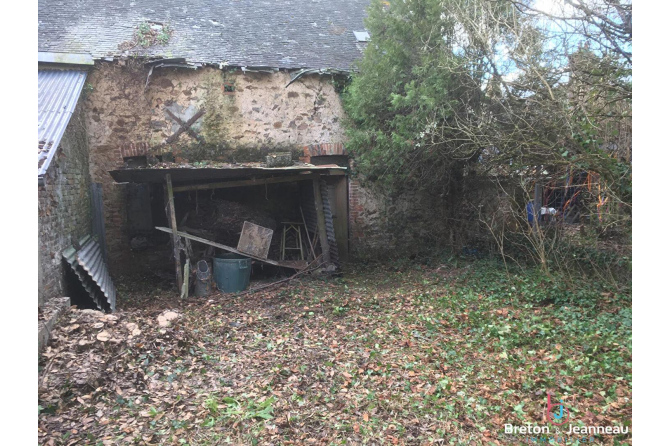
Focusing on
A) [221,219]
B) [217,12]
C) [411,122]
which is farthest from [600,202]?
[217,12]

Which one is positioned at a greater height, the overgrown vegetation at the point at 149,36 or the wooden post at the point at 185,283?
the overgrown vegetation at the point at 149,36

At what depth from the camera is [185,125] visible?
927cm

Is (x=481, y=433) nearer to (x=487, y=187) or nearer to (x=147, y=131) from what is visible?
(x=487, y=187)

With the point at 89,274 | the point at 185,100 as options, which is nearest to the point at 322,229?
the point at 185,100

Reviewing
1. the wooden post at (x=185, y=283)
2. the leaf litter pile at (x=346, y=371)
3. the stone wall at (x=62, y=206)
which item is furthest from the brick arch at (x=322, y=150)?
the stone wall at (x=62, y=206)

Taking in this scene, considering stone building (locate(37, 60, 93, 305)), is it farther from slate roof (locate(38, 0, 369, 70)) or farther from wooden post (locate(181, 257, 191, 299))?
wooden post (locate(181, 257, 191, 299))

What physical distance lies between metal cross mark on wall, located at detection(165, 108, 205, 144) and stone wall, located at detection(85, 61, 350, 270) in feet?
0.13

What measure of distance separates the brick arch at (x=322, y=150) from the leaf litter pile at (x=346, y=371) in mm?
4123

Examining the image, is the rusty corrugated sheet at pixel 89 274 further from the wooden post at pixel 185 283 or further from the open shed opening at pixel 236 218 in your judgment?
the open shed opening at pixel 236 218

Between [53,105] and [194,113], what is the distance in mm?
2895

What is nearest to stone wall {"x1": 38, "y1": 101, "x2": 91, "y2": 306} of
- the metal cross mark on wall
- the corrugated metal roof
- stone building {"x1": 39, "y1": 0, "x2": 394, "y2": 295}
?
stone building {"x1": 39, "y1": 0, "x2": 394, "y2": 295}

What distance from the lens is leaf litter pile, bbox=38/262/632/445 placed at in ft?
11.9

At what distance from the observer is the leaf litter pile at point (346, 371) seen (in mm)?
3613

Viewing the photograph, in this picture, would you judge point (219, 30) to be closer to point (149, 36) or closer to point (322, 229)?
point (149, 36)
